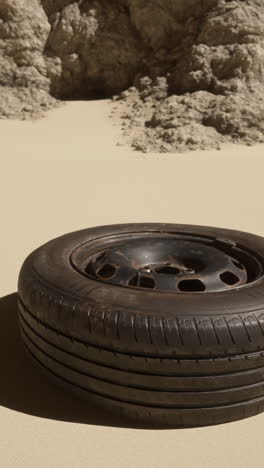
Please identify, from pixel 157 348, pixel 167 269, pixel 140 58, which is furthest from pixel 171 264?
pixel 140 58

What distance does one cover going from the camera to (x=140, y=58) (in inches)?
527

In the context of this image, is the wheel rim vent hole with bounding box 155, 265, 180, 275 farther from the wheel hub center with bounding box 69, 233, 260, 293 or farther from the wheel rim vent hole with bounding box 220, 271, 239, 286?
the wheel rim vent hole with bounding box 220, 271, 239, 286

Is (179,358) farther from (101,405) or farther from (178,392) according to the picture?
(101,405)

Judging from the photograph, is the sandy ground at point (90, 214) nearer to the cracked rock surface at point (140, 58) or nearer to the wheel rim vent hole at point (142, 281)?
the wheel rim vent hole at point (142, 281)

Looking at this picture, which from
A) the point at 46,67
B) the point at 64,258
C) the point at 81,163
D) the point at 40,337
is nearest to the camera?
the point at 40,337

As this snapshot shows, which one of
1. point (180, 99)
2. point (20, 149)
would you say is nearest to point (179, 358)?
point (20, 149)

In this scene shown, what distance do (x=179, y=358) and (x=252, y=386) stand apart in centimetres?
40

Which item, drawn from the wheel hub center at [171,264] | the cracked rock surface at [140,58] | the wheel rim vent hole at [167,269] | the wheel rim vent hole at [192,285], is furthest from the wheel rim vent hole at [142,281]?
the cracked rock surface at [140,58]

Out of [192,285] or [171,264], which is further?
[171,264]

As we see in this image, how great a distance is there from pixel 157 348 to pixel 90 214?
152 inches

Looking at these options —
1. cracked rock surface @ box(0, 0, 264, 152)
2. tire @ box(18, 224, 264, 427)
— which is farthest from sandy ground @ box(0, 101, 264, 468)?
cracked rock surface @ box(0, 0, 264, 152)

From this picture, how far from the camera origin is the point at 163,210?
5.97 meters

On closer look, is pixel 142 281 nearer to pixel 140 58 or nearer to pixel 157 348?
pixel 157 348

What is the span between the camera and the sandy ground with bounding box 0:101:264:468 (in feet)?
6.43
